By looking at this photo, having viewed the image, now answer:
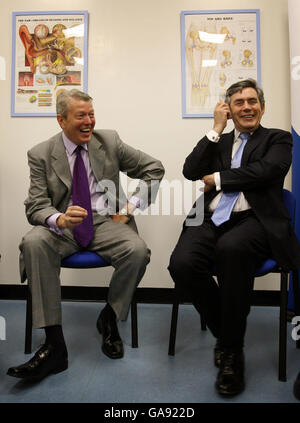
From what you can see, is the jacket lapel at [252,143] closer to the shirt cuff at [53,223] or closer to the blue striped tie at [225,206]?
the blue striped tie at [225,206]

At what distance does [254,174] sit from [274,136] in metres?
0.26

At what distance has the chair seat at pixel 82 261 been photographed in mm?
1825

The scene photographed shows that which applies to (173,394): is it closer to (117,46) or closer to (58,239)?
(58,239)

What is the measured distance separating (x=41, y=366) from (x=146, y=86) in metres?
1.91

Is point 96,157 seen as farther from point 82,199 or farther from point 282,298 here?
point 282,298

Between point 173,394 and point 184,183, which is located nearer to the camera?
point 173,394

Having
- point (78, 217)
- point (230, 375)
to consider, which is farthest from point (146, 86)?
point (230, 375)

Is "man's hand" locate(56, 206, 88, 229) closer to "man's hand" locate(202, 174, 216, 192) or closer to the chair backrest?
"man's hand" locate(202, 174, 216, 192)

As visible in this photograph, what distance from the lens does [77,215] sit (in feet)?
5.41

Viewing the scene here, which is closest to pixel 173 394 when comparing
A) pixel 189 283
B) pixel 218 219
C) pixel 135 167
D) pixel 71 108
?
pixel 189 283

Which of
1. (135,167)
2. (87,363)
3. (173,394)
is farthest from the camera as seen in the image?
(135,167)

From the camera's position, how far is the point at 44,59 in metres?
2.62

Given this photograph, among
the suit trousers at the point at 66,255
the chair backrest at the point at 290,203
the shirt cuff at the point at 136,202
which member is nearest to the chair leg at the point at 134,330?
the suit trousers at the point at 66,255

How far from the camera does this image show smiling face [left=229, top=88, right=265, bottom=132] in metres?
1.82
